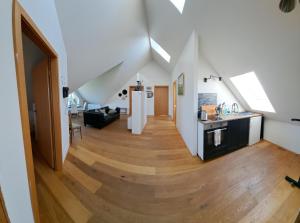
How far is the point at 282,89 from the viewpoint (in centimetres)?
226

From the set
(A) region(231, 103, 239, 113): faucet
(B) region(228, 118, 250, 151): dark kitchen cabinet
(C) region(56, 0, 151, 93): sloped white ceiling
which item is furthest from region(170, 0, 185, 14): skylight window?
(A) region(231, 103, 239, 113): faucet

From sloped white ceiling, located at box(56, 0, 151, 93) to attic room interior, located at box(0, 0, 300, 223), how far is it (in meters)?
0.03

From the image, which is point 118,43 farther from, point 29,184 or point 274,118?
point 274,118

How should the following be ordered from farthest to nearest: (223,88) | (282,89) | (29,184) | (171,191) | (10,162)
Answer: (223,88)
(282,89)
(171,191)
(29,184)
(10,162)

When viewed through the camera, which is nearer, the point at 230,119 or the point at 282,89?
the point at 282,89

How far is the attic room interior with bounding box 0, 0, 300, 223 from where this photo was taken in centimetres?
103

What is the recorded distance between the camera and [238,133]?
9.62ft

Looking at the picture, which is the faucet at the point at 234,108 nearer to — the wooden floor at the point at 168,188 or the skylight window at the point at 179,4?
the wooden floor at the point at 168,188

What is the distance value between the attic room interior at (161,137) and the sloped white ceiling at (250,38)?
16mm

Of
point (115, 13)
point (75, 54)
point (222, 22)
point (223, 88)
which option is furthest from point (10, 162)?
point (223, 88)

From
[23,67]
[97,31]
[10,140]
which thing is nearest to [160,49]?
[97,31]

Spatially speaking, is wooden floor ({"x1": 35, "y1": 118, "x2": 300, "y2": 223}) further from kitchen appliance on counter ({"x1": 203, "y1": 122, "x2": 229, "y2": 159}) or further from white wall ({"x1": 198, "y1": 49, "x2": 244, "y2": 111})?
white wall ({"x1": 198, "y1": 49, "x2": 244, "y2": 111})

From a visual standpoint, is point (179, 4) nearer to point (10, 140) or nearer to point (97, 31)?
point (97, 31)

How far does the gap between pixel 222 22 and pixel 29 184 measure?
3177 millimetres
